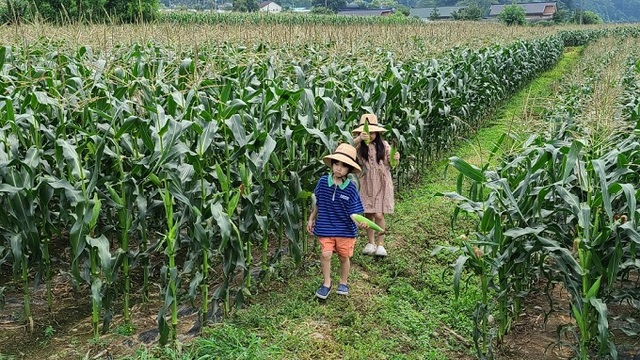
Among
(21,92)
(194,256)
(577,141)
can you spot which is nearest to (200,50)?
(21,92)

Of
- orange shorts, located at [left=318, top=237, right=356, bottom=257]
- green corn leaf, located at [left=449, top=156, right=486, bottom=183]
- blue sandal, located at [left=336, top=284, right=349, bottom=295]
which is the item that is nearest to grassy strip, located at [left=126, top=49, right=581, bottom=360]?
blue sandal, located at [left=336, top=284, right=349, bottom=295]

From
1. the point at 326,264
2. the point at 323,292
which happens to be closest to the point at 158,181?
the point at 326,264

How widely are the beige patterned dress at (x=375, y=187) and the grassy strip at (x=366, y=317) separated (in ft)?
1.62

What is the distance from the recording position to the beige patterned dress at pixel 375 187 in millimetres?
5641

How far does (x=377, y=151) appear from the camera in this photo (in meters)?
5.65

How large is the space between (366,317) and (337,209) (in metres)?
0.86

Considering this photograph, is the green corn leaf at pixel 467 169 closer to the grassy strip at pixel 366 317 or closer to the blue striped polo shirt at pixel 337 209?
the grassy strip at pixel 366 317

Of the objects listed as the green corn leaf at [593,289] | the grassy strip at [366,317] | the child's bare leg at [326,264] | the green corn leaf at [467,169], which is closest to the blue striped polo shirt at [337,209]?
the child's bare leg at [326,264]

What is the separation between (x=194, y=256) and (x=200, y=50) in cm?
611

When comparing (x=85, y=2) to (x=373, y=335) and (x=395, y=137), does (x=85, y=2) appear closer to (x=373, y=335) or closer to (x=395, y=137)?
(x=395, y=137)

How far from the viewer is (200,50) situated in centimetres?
949

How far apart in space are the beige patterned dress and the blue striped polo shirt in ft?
3.07

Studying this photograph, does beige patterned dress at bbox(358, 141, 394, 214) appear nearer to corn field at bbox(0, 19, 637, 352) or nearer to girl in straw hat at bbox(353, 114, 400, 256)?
girl in straw hat at bbox(353, 114, 400, 256)

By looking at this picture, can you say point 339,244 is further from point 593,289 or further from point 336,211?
point 593,289
